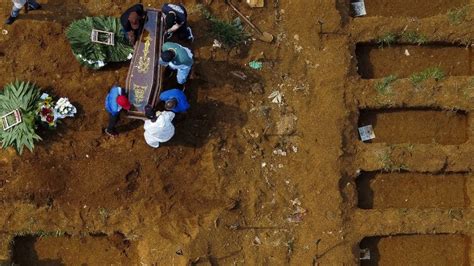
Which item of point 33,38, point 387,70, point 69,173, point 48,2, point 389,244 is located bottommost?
point 389,244

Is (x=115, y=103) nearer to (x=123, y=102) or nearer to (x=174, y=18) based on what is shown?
(x=123, y=102)

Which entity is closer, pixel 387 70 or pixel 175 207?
pixel 175 207

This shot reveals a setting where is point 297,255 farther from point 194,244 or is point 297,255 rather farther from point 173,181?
point 173,181

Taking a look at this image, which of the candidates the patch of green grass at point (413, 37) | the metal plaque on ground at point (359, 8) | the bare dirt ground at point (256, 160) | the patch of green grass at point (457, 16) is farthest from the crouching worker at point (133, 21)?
the patch of green grass at point (457, 16)

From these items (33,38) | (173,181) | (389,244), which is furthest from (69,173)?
(389,244)

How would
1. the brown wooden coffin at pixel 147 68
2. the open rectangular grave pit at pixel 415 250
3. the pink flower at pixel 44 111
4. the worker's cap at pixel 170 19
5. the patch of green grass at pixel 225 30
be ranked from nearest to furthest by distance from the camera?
the worker's cap at pixel 170 19 < the brown wooden coffin at pixel 147 68 < the pink flower at pixel 44 111 < the patch of green grass at pixel 225 30 < the open rectangular grave pit at pixel 415 250

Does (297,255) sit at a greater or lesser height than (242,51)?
lesser

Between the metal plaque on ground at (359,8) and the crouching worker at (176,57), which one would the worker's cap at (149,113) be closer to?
the crouching worker at (176,57)
